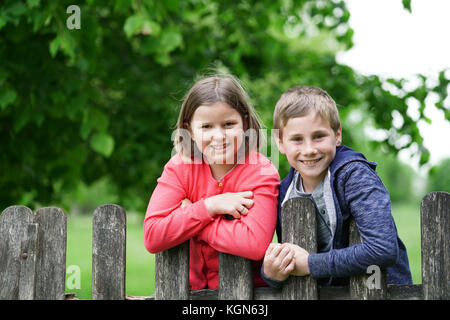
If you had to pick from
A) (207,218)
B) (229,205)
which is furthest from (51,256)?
(229,205)

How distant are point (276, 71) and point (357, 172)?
14.4 feet

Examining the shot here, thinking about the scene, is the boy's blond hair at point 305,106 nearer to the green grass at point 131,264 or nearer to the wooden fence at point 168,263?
the wooden fence at point 168,263

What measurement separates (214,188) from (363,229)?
723 millimetres

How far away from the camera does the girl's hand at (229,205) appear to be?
2.30 m

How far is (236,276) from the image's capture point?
2373 millimetres

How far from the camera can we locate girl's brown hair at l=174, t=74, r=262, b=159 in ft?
8.32

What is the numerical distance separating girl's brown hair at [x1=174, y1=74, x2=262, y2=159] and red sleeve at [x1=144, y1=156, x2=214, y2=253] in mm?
326

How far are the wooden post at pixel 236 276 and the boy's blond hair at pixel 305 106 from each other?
628 mm

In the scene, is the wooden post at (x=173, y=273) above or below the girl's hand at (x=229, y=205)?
A: below

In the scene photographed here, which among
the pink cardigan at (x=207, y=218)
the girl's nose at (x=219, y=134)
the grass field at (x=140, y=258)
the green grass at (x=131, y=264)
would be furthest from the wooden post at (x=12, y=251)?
the grass field at (x=140, y=258)

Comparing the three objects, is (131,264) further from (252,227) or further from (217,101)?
(252,227)

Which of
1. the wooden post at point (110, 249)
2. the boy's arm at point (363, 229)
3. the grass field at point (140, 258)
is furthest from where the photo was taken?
the grass field at point (140, 258)

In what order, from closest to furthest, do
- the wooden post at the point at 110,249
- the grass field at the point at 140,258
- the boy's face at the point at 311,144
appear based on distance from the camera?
the boy's face at the point at 311,144, the wooden post at the point at 110,249, the grass field at the point at 140,258
